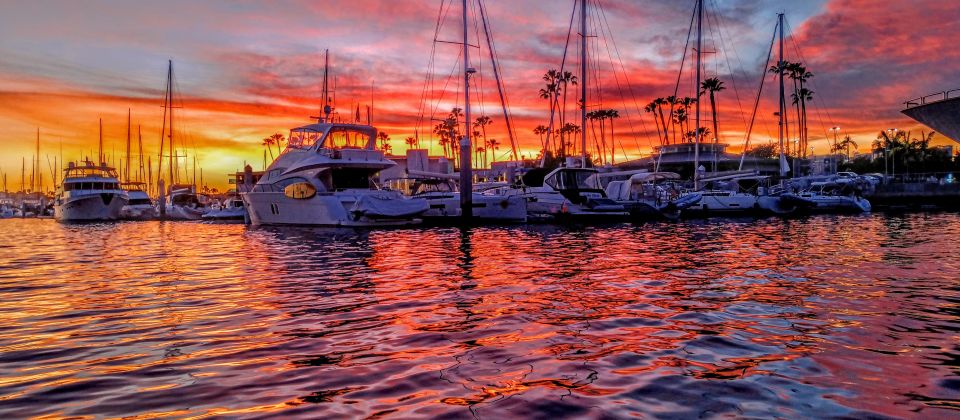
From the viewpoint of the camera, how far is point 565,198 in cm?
3388

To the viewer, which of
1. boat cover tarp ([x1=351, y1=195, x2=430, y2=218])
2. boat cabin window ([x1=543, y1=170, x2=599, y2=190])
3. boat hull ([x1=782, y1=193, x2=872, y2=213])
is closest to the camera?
boat cover tarp ([x1=351, y1=195, x2=430, y2=218])

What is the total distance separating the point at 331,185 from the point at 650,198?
23.7m

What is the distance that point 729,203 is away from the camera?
41219mm

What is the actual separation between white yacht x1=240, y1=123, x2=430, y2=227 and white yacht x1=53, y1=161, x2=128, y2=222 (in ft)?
103

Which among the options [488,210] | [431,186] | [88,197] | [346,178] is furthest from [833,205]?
[88,197]

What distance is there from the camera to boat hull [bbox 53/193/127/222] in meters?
54.5

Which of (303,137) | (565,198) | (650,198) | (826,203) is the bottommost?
(826,203)

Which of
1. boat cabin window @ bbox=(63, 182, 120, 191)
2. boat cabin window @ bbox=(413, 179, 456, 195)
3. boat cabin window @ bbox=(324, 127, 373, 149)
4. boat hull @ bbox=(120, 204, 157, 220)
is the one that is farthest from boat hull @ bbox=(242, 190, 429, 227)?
boat cabin window @ bbox=(63, 182, 120, 191)

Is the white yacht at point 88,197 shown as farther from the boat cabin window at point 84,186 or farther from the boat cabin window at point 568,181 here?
the boat cabin window at point 568,181

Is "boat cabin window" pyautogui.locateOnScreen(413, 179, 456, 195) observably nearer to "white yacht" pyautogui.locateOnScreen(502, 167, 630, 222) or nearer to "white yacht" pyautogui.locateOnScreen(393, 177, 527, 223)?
"white yacht" pyautogui.locateOnScreen(393, 177, 527, 223)

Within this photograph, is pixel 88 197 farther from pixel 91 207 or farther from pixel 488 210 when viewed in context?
pixel 488 210

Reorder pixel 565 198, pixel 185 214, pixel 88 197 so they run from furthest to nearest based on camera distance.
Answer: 1. pixel 185 214
2. pixel 88 197
3. pixel 565 198

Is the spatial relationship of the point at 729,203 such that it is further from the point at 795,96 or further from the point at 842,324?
the point at 795,96

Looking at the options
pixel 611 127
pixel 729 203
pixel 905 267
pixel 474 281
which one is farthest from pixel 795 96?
pixel 474 281
